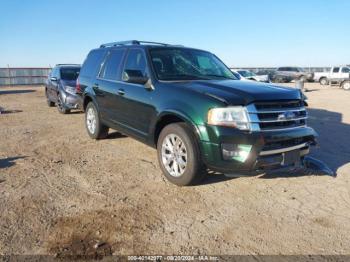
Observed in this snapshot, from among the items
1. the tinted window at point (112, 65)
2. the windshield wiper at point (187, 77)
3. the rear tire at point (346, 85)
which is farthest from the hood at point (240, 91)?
the rear tire at point (346, 85)

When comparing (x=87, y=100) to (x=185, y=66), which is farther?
(x=87, y=100)

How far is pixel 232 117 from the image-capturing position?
420cm

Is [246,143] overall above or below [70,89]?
below

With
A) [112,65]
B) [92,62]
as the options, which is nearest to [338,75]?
[92,62]

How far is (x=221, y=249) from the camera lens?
10.7 ft

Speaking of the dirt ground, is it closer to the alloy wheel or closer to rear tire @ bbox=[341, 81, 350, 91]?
the alloy wheel

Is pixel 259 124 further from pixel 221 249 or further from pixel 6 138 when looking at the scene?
pixel 6 138

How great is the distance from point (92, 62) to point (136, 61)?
2.16 meters

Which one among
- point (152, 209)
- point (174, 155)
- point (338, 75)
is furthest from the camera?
point (338, 75)

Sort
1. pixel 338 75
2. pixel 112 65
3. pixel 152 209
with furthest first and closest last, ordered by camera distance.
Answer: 1. pixel 338 75
2. pixel 112 65
3. pixel 152 209

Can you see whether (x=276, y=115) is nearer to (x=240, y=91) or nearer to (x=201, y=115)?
(x=240, y=91)

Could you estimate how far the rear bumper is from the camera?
414 cm

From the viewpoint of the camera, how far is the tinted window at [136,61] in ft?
18.3

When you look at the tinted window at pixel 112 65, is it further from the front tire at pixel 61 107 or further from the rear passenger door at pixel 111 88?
the front tire at pixel 61 107
